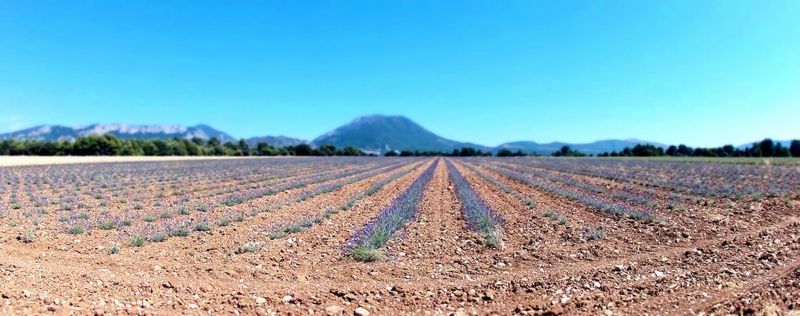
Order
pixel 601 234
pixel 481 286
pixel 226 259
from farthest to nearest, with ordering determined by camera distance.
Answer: pixel 601 234 → pixel 226 259 → pixel 481 286

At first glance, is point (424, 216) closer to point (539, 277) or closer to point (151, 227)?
point (539, 277)

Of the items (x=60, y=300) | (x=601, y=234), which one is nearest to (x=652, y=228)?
(x=601, y=234)

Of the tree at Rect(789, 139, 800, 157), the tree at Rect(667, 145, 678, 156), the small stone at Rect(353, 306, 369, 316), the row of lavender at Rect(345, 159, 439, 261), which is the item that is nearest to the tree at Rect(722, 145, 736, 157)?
the tree at Rect(789, 139, 800, 157)

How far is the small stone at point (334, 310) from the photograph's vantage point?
16.6 feet

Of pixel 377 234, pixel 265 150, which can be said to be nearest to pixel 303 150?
pixel 265 150

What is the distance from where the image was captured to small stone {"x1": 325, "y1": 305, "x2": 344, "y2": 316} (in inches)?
199

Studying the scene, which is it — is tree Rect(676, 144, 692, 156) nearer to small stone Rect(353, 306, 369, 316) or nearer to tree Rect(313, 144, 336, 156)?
tree Rect(313, 144, 336, 156)

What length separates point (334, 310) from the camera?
16.7 feet

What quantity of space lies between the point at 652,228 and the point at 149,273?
1029cm

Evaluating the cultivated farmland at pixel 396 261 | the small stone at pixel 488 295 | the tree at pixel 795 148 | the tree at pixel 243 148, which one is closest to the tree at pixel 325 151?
the tree at pixel 243 148

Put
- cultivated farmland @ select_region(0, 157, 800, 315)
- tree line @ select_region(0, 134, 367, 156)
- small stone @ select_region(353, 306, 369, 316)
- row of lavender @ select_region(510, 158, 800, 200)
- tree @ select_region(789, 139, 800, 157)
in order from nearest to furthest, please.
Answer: small stone @ select_region(353, 306, 369, 316) → cultivated farmland @ select_region(0, 157, 800, 315) → row of lavender @ select_region(510, 158, 800, 200) → tree line @ select_region(0, 134, 367, 156) → tree @ select_region(789, 139, 800, 157)

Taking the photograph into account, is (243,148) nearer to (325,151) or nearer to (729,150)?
(325,151)

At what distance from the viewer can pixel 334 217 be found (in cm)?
1135

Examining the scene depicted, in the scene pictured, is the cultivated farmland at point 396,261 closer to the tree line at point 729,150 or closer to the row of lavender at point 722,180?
the row of lavender at point 722,180
